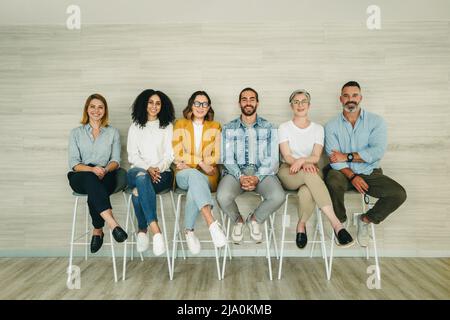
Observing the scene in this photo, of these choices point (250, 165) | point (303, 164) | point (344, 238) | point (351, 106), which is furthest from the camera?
point (351, 106)

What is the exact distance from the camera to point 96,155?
139 inches

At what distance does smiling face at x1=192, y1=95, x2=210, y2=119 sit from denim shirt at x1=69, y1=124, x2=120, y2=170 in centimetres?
80

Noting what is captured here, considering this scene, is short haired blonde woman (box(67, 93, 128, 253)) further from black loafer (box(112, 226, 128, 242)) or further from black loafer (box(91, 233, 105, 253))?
black loafer (box(112, 226, 128, 242))

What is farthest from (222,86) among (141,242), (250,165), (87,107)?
(141,242)

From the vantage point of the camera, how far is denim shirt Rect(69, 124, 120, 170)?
139 inches

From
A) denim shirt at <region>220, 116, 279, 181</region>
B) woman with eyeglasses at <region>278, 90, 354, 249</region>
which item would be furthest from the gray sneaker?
denim shirt at <region>220, 116, 279, 181</region>

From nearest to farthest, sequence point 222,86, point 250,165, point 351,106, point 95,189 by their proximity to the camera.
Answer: point 95,189, point 250,165, point 351,106, point 222,86

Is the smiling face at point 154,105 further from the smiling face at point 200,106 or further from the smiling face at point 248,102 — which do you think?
the smiling face at point 248,102

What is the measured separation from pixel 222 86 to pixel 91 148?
4.60 feet

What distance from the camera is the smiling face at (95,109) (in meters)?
3.58

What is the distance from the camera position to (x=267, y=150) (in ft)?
11.7

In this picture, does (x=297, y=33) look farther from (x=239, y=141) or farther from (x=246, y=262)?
(x=246, y=262)

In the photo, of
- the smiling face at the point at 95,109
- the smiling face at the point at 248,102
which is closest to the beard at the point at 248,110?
the smiling face at the point at 248,102

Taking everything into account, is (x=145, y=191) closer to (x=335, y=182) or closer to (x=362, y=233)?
(x=335, y=182)
